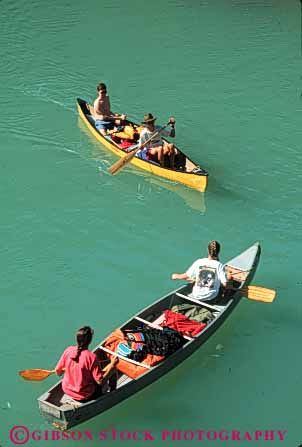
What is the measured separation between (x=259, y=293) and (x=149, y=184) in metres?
3.91

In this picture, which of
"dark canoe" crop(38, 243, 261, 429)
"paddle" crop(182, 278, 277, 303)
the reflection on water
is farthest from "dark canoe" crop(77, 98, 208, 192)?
"paddle" crop(182, 278, 277, 303)

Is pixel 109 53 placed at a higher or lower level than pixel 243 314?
higher

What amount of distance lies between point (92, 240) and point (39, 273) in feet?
3.65

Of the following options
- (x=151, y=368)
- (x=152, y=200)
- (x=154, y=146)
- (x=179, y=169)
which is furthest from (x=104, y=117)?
(x=151, y=368)

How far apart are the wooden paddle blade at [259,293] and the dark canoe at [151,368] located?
0.11m

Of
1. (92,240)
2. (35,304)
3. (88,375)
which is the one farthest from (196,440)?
(92,240)

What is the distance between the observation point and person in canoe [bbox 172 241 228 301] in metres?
9.37

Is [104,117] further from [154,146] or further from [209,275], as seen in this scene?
[209,275]

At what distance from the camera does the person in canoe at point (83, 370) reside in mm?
7500

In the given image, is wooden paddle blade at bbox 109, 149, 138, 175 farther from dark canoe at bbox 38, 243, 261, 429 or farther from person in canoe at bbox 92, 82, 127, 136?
dark canoe at bbox 38, 243, 261, 429

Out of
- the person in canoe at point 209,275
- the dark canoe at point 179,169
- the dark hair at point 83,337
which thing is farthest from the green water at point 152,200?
the dark hair at point 83,337

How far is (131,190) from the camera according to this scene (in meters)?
12.8

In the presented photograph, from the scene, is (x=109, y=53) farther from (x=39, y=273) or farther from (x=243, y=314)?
(x=243, y=314)

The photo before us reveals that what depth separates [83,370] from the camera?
7598mm
